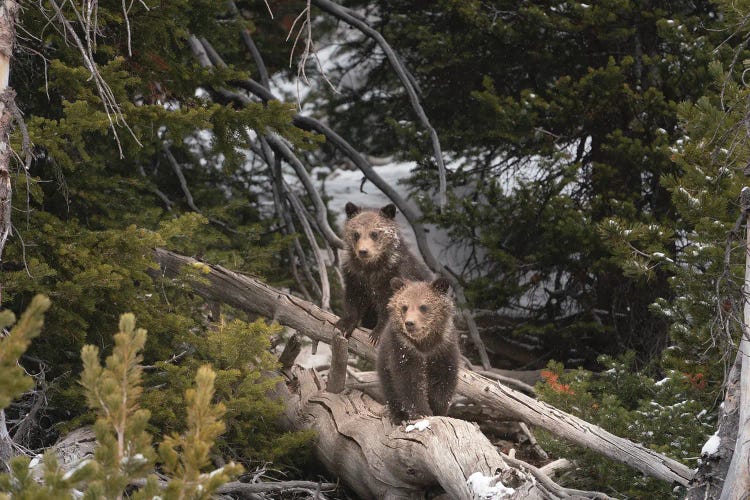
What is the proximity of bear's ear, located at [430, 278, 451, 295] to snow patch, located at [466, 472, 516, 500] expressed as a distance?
163cm

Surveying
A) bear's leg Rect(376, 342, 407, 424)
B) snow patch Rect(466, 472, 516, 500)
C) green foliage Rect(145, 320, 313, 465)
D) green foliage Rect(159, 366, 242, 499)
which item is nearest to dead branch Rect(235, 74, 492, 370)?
bear's leg Rect(376, 342, 407, 424)

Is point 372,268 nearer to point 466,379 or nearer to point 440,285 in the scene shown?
point 440,285

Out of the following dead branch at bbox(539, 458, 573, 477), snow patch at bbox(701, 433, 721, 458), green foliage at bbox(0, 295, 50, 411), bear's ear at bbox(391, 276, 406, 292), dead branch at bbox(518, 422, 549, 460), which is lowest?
dead branch at bbox(518, 422, 549, 460)

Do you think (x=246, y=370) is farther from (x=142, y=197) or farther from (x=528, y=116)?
(x=528, y=116)

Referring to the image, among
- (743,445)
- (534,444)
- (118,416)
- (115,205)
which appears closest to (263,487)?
(118,416)

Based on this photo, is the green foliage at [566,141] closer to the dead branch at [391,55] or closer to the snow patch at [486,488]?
the dead branch at [391,55]

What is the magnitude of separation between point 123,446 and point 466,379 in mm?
3725

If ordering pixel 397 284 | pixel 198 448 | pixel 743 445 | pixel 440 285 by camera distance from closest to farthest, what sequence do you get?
pixel 198 448
pixel 743 445
pixel 440 285
pixel 397 284

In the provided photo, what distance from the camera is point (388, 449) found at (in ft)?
18.0

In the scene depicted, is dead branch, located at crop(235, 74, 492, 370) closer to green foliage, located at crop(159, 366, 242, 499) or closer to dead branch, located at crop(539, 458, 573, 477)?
dead branch, located at crop(539, 458, 573, 477)

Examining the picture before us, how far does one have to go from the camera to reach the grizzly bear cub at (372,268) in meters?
6.82

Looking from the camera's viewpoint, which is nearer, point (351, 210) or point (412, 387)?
point (412, 387)

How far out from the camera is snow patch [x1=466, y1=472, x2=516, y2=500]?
4.46 metres

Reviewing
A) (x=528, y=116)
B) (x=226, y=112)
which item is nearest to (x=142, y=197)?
(x=226, y=112)
